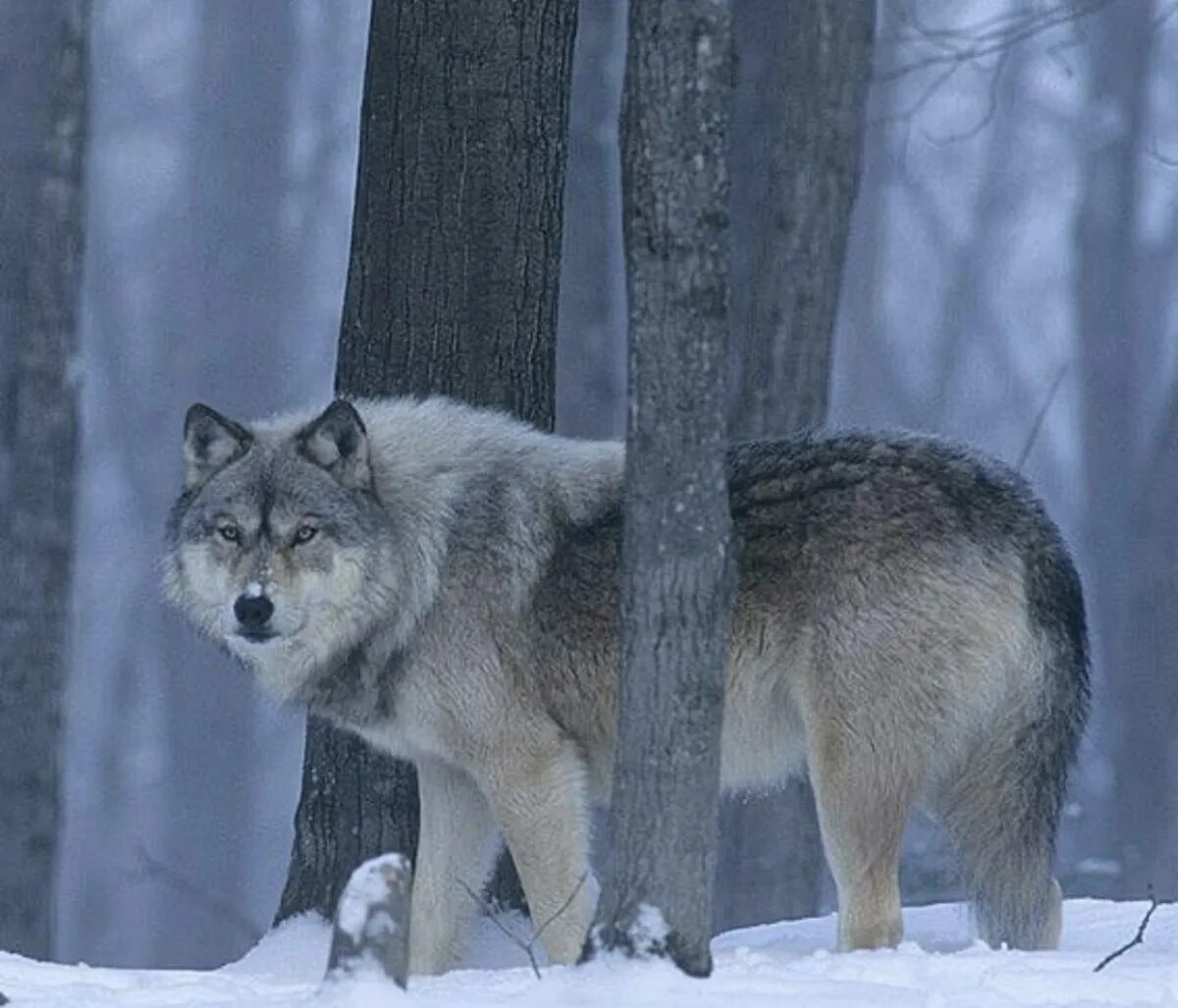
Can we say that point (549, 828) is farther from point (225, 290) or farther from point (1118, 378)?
point (225, 290)

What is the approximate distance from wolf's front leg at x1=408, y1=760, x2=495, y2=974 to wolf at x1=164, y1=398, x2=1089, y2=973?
174 mm

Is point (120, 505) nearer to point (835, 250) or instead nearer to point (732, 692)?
point (835, 250)

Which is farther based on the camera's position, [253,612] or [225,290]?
[225,290]

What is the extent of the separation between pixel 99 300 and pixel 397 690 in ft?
85.2

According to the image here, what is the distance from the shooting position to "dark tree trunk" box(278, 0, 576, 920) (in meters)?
8.11

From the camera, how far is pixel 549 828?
7.16m

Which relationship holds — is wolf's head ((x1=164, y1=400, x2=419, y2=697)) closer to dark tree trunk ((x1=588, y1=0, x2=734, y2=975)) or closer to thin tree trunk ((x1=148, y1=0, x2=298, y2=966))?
dark tree trunk ((x1=588, y1=0, x2=734, y2=975))

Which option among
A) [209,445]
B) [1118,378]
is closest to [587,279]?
[209,445]

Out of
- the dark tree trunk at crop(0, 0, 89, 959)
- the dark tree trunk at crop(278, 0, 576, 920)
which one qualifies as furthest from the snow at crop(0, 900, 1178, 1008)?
the dark tree trunk at crop(0, 0, 89, 959)

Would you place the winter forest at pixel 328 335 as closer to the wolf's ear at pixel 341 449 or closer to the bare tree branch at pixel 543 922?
the bare tree branch at pixel 543 922

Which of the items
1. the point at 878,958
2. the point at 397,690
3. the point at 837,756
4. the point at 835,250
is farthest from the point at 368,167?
the point at 835,250

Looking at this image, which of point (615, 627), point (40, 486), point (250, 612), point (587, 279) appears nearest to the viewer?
point (250, 612)

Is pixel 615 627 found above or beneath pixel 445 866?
above

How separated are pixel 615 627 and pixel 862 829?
0.94m
